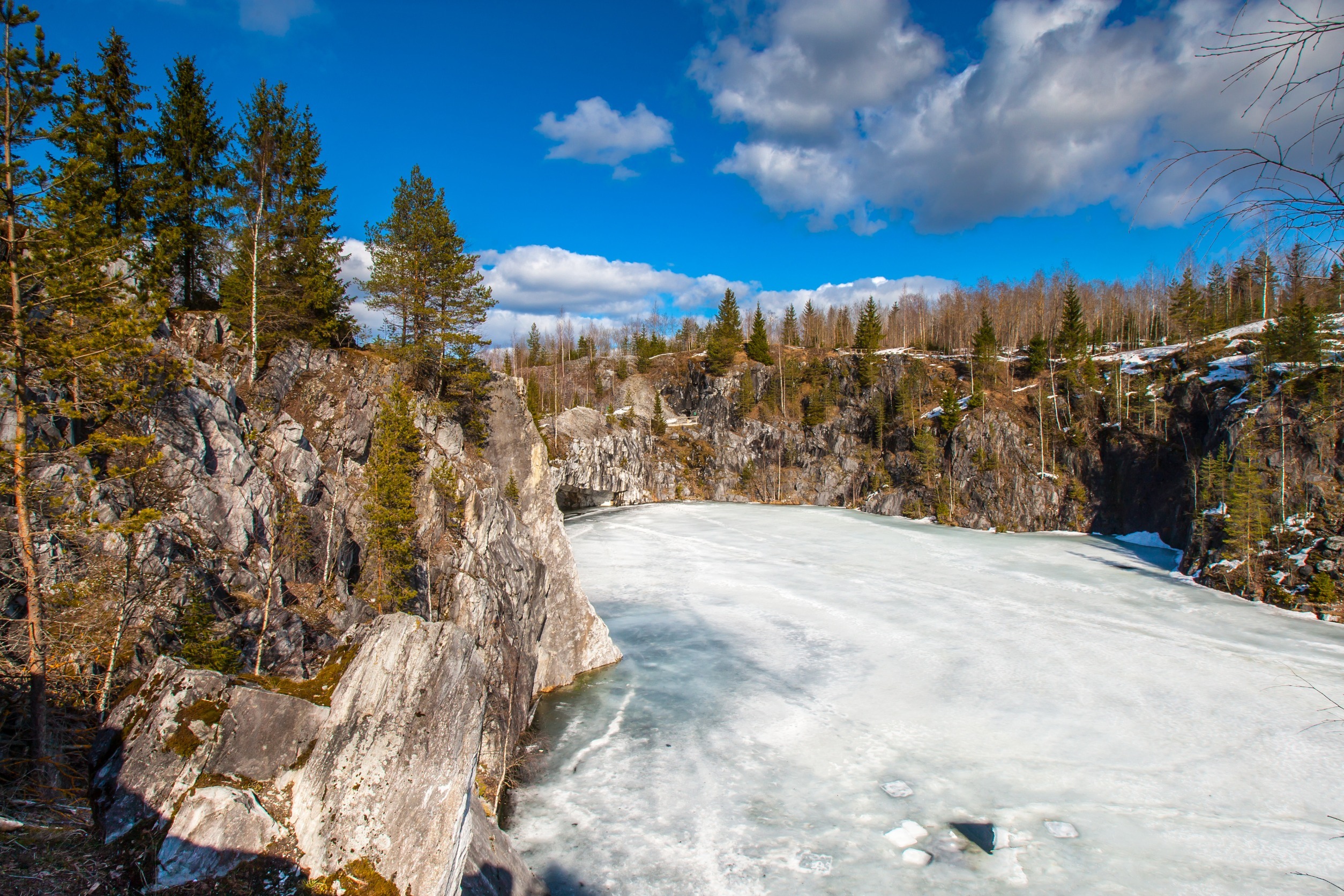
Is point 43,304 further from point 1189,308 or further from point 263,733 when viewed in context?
point 1189,308

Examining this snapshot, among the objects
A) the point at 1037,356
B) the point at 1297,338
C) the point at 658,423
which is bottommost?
the point at 658,423

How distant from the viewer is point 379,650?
7648mm

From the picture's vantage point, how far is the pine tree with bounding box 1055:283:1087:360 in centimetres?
5703

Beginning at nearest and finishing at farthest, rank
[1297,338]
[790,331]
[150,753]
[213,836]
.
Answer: [213,836] → [150,753] → [1297,338] → [790,331]

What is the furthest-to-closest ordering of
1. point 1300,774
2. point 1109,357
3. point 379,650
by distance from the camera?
point 1109,357 < point 1300,774 < point 379,650

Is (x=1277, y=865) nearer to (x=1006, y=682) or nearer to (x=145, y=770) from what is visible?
(x=1006, y=682)

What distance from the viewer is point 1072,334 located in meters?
57.7

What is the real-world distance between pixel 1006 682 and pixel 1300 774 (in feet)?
21.0

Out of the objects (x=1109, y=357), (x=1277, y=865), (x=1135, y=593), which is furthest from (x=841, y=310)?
(x=1277, y=865)

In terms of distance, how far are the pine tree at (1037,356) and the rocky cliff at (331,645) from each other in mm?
56021

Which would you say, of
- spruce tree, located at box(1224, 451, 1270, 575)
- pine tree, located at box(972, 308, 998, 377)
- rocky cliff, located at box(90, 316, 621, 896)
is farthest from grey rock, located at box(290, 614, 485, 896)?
pine tree, located at box(972, 308, 998, 377)

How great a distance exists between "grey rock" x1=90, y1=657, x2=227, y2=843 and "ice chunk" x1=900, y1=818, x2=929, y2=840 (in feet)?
40.5

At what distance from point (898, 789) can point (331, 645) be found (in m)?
14.1

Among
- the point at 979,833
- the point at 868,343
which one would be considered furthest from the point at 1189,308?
the point at 979,833
